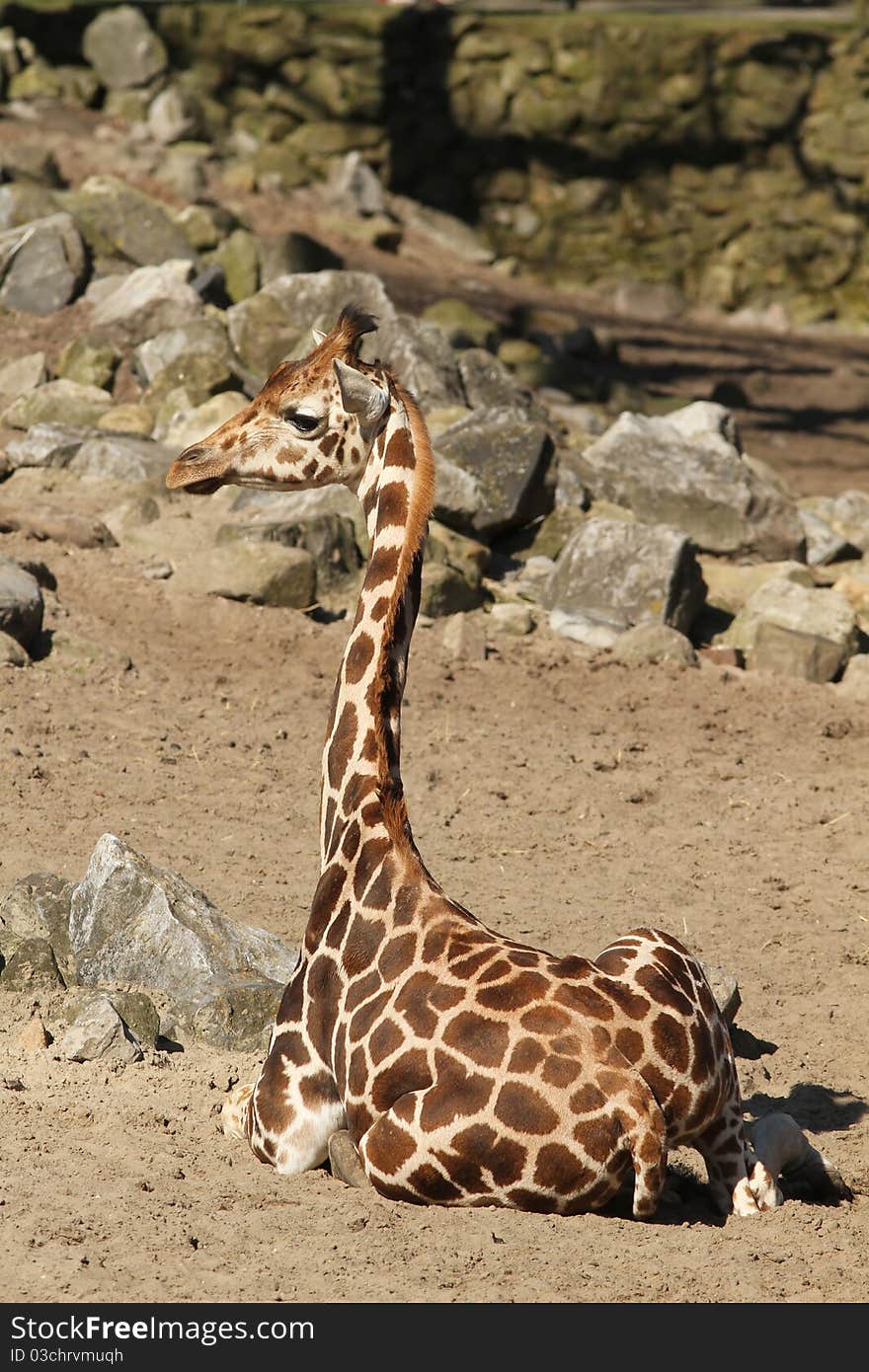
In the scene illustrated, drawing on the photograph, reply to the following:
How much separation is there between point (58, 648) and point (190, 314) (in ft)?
17.0

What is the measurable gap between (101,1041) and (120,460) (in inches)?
273

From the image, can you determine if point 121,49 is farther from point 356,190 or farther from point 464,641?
point 464,641

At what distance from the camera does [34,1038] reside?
5.59 meters

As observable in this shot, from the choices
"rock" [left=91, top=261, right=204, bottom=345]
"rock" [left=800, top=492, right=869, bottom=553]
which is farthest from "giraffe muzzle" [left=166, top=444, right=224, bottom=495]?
"rock" [left=800, top=492, right=869, bottom=553]

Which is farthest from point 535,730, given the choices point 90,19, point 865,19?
point 865,19

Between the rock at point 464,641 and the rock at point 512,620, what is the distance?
0.25m

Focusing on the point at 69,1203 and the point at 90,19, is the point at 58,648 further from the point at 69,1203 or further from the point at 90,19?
the point at 90,19

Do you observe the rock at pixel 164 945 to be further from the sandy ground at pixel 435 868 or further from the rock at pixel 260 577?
the rock at pixel 260 577

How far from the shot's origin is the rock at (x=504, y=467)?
37.9ft

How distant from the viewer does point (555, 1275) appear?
427 cm

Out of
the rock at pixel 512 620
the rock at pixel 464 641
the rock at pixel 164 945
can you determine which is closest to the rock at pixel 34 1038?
the rock at pixel 164 945

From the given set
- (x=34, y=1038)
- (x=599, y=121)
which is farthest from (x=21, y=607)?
(x=599, y=121)

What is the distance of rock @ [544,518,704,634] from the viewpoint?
10.8 metres

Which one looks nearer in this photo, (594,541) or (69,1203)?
(69,1203)
